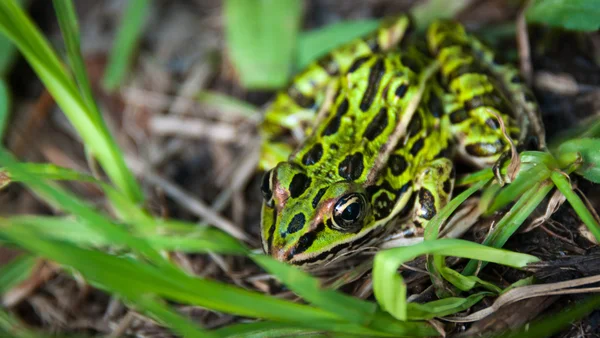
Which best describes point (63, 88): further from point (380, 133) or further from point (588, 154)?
point (588, 154)

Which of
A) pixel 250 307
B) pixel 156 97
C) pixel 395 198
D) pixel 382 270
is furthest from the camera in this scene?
pixel 156 97

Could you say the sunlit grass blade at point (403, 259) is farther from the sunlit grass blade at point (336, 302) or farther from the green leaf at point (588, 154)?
the green leaf at point (588, 154)

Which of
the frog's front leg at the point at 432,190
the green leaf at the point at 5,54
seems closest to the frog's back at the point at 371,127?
the frog's front leg at the point at 432,190

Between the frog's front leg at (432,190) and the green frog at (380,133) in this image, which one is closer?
the green frog at (380,133)

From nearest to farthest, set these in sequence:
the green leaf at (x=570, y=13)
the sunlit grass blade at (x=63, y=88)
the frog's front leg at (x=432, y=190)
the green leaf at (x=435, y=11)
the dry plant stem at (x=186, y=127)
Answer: the sunlit grass blade at (x=63, y=88), the green leaf at (x=570, y=13), the frog's front leg at (x=432, y=190), the green leaf at (x=435, y=11), the dry plant stem at (x=186, y=127)

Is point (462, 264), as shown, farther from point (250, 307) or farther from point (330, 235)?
point (250, 307)

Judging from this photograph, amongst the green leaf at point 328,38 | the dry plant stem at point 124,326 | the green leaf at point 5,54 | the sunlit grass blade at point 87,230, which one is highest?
the green leaf at point 328,38

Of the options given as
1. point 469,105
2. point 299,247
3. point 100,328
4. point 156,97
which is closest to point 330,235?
point 299,247
